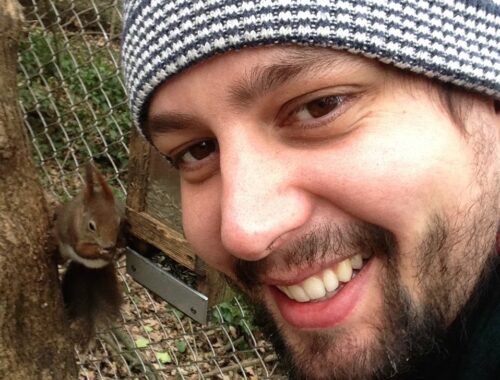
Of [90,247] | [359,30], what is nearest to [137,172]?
[90,247]

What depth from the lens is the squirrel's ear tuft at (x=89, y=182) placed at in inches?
80.0

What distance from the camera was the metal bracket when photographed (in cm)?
203

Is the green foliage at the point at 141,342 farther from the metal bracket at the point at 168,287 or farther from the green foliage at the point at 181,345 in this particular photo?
the metal bracket at the point at 168,287

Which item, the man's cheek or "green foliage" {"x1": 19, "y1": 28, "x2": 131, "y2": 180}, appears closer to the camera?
the man's cheek

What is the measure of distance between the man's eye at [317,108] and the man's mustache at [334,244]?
18cm

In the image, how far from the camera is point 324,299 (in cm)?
121

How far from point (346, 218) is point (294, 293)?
7.3 inches

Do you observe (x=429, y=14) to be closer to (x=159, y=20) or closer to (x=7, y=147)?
(x=159, y=20)

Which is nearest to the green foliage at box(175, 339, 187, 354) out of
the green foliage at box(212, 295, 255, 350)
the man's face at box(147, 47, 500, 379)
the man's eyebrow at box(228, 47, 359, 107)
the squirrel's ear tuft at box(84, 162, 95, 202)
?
the green foliage at box(212, 295, 255, 350)

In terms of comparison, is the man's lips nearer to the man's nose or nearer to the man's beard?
the man's beard

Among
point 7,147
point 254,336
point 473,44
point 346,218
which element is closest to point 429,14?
point 473,44

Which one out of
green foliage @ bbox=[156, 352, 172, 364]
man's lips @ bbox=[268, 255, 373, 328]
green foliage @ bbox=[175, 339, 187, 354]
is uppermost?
man's lips @ bbox=[268, 255, 373, 328]

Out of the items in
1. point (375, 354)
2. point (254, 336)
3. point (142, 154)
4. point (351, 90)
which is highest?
point (351, 90)

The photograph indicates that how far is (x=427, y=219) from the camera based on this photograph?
1138 millimetres
